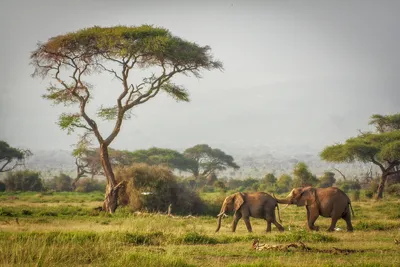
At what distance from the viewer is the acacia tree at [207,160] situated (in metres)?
68.9

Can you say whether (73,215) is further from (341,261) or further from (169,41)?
(341,261)

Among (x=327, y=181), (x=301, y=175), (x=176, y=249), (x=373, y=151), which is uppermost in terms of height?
(x=373, y=151)

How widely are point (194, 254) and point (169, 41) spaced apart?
18108 mm

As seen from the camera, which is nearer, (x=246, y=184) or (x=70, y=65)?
(x=70, y=65)

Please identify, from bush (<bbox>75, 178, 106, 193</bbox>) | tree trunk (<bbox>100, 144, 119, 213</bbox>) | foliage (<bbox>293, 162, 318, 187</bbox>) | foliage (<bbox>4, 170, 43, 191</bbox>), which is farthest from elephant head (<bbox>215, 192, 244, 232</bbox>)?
bush (<bbox>75, 178, 106, 193</bbox>)

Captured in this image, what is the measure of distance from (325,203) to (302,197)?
3.16 feet

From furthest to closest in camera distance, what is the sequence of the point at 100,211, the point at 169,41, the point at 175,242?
the point at 169,41 → the point at 100,211 → the point at 175,242

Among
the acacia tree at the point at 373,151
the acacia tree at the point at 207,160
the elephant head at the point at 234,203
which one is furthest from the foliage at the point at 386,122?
the elephant head at the point at 234,203

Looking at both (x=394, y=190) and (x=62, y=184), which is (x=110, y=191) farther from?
(x=62, y=184)

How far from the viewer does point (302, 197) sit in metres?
18.5

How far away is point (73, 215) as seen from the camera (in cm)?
2311

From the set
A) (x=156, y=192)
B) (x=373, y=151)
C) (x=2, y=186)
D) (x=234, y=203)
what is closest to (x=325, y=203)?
(x=234, y=203)

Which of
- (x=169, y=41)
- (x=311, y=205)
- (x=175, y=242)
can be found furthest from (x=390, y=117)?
(x=175, y=242)

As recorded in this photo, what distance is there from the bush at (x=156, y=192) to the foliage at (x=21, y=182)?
23767 mm
